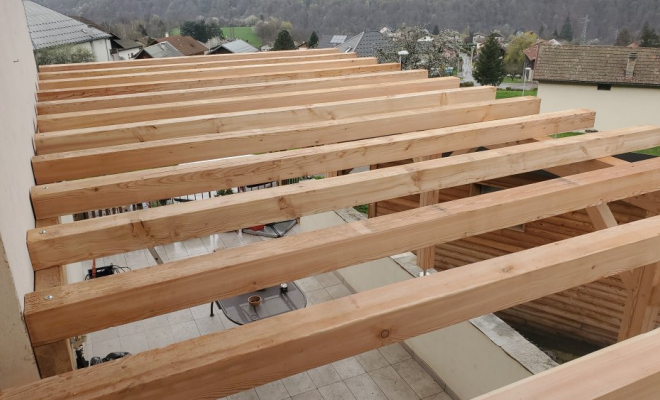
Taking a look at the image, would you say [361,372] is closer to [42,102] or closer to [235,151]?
[235,151]

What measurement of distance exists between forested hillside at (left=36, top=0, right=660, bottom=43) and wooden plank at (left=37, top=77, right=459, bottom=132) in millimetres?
44307

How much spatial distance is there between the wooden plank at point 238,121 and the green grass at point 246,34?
51877 millimetres

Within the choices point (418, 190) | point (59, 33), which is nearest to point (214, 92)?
point (418, 190)

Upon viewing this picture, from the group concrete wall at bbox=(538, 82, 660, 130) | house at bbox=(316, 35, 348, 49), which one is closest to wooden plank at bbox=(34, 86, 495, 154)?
concrete wall at bbox=(538, 82, 660, 130)

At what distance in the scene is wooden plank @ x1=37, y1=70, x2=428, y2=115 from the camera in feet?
11.3

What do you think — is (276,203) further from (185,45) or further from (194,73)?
(185,45)

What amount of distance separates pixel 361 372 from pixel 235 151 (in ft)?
12.0

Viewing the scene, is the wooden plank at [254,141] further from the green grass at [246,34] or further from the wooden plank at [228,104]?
the green grass at [246,34]

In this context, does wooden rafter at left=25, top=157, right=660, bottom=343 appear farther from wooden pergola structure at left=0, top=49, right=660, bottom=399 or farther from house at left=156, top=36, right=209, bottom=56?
house at left=156, top=36, right=209, bottom=56

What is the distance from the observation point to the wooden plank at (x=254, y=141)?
97.3 inches

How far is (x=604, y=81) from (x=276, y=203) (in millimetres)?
22747

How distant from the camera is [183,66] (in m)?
5.19

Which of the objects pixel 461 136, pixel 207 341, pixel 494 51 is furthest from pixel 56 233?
pixel 494 51

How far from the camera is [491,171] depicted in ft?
8.83
